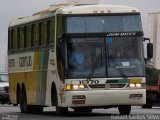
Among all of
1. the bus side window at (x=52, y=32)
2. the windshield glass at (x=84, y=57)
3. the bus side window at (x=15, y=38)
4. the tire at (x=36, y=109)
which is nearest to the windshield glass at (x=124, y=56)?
the windshield glass at (x=84, y=57)

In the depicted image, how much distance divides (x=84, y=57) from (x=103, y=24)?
49.7 inches

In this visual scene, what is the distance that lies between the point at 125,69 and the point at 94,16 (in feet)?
6.16

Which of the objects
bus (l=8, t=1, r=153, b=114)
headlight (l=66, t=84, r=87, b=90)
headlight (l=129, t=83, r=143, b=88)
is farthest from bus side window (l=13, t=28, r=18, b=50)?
headlight (l=129, t=83, r=143, b=88)

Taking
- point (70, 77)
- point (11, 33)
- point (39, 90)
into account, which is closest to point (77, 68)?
point (70, 77)

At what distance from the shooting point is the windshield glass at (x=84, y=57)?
76.2 feet

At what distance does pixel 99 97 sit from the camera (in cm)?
2320

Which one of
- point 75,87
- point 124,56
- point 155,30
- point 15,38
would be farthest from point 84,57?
point 155,30

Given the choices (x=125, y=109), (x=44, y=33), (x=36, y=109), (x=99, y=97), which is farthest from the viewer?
(x=36, y=109)

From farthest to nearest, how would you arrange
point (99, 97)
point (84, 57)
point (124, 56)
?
point (124, 56) < point (84, 57) < point (99, 97)

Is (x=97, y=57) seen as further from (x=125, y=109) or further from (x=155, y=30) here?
(x=155, y=30)

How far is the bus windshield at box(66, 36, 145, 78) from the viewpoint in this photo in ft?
76.3

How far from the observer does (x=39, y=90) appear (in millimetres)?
26906

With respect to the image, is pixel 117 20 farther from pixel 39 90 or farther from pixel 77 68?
pixel 39 90

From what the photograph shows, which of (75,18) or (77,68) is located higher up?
(75,18)
